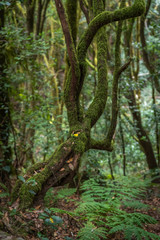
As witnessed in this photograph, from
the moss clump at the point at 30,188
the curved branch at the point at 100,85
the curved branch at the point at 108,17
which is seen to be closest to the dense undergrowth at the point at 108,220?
the moss clump at the point at 30,188

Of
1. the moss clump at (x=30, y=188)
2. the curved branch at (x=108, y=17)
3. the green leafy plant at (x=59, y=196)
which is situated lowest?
the green leafy plant at (x=59, y=196)

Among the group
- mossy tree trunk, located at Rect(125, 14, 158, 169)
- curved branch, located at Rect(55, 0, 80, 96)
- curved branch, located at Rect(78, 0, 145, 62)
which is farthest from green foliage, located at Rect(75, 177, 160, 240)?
mossy tree trunk, located at Rect(125, 14, 158, 169)

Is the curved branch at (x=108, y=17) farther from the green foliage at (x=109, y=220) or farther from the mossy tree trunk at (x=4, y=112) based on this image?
the green foliage at (x=109, y=220)

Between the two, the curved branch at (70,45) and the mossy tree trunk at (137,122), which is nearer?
the curved branch at (70,45)

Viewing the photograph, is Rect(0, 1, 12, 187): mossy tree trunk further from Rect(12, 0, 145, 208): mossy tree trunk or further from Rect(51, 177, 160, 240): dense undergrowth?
Rect(51, 177, 160, 240): dense undergrowth

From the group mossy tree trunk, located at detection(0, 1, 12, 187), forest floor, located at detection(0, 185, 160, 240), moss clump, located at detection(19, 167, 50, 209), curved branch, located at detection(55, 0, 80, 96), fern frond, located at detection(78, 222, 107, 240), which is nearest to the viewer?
forest floor, located at detection(0, 185, 160, 240)

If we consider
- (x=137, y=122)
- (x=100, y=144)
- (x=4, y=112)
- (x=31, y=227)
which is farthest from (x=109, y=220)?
(x=137, y=122)

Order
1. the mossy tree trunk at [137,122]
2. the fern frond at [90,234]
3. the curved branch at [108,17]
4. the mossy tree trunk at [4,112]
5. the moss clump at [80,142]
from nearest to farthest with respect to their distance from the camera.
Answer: the fern frond at [90,234] → the moss clump at [80,142] → the curved branch at [108,17] → the mossy tree trunk at [4,112] → the mossy tree trunk at [137,122]

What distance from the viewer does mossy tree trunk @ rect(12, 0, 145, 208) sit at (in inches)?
127

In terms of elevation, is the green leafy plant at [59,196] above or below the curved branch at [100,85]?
below

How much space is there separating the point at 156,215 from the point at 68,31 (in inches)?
160

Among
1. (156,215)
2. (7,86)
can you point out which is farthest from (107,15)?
(156,215)

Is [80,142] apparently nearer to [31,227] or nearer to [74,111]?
[74,111]

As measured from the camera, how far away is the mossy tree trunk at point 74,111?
3215 mm
